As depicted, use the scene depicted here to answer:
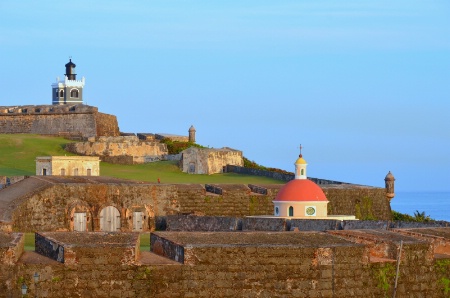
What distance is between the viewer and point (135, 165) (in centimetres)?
7638

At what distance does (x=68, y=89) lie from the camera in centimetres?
11494

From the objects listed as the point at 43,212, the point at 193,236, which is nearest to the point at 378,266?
the point at 193,236

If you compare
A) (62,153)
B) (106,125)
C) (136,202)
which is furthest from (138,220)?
(106,125)

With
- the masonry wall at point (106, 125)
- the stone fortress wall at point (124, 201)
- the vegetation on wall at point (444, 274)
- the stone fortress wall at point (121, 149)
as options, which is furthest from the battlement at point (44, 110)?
the vegetation on wall at point (444, 274)

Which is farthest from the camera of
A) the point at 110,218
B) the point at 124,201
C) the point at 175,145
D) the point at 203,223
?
the point at 175,145

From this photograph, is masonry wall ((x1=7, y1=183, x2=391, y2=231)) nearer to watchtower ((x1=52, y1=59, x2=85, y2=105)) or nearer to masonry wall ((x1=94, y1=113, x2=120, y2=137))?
masonry wall ((x1=94, y1=113, x2=120, y2=137))

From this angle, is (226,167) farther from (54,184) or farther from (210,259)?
(210,259)

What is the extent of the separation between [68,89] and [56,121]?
86.4 feet

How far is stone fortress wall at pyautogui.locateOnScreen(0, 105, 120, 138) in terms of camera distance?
8812cm

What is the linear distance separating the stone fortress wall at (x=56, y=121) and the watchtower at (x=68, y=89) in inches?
941

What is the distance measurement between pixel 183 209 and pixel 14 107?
40.6 m

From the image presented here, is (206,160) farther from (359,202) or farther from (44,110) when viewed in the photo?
(44,110)

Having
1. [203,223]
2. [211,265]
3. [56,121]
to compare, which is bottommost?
[211,265]

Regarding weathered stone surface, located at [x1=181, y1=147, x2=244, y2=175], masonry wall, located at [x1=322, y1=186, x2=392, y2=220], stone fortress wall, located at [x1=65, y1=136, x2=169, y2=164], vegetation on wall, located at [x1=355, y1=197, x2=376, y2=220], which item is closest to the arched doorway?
masonry wall, located at [x1=322, y1=186, x2=392, y2=220]
